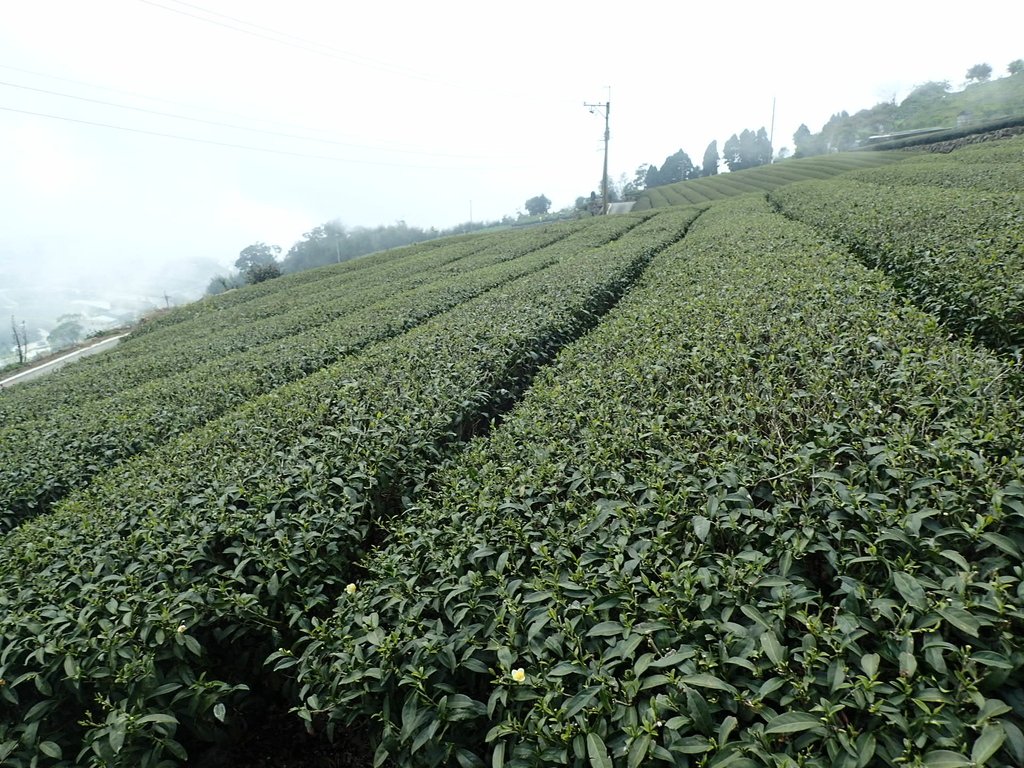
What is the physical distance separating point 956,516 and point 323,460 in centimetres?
329

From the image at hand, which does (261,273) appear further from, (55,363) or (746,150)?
(746,150)

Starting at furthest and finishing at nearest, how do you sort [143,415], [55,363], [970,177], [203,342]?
[55,363]
[970,177]
[203,342]
[143,415]

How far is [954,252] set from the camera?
5.39 m

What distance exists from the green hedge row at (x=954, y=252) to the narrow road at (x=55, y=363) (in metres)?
20.9

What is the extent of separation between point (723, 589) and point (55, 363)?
2511 centimetres

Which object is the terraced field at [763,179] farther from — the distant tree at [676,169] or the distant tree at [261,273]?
the distant tree at [676,169]

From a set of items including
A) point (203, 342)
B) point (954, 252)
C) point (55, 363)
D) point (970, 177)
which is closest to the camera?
point (954, 252)

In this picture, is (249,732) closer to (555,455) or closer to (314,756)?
(314,756)

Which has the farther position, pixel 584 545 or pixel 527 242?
pixel 527 242

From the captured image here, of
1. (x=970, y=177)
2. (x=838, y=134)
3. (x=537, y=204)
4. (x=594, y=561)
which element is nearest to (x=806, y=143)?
(x=838, y=134)

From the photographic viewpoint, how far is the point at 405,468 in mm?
3676

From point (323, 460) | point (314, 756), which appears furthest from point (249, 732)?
point (323, 460)

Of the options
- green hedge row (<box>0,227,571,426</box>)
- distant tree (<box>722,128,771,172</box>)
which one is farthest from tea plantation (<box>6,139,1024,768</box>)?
distant tree (<box>722,128,771,172</box>)

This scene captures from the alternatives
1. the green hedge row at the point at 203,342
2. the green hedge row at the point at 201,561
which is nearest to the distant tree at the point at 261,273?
the green hedge row at the point at 203,342
